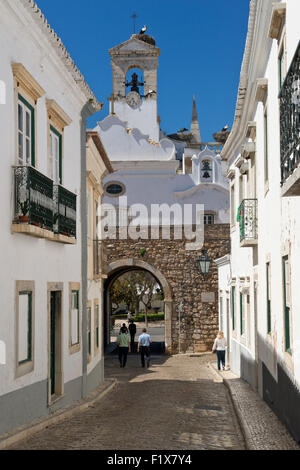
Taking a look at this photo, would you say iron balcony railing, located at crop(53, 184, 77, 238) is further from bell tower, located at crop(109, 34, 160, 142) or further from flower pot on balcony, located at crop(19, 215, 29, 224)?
bell tower, located at crop(109, 34, 160, 142)

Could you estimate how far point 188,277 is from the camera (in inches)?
1072

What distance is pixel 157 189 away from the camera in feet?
101

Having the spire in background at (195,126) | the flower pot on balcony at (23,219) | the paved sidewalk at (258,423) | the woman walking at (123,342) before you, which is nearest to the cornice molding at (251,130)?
the paved sidewalk at (258,423)

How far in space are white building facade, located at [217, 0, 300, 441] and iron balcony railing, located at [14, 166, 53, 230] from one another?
11.0 feet

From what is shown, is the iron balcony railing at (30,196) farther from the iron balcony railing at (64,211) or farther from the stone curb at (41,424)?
the stone curb at (41,424)

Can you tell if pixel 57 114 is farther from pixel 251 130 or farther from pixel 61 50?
pixel 251 130

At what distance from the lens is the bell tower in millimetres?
35562

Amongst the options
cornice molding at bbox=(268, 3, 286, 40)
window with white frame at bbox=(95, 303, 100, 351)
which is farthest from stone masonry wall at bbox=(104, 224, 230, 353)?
cornice molding at bbox=(268, 3, 286, 40)

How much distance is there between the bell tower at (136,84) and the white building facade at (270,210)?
62.8 ft

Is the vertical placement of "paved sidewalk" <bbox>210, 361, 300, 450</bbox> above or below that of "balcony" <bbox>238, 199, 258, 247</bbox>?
below

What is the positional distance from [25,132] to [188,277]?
1833cm
